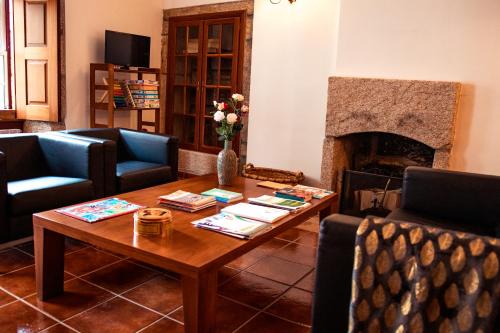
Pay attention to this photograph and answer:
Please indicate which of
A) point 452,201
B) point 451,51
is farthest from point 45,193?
point 451,51

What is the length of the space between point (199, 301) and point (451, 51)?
9.90 ft

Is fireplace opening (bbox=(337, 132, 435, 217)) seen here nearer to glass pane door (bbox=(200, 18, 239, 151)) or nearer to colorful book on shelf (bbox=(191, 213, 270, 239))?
glass pane door (bbox=(200, 18, 239, 151))

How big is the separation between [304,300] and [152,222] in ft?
3.35

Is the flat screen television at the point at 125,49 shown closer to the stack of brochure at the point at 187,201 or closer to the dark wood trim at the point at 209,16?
the dark wood trim at the point at 209,16

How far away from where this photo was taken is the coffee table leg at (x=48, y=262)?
2.27 meters

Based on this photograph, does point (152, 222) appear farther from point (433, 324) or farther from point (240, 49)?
point (240, 49)

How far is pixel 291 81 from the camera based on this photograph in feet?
15.0

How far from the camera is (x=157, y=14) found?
18.3 feet

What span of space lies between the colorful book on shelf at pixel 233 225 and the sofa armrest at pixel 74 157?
136 centimetres

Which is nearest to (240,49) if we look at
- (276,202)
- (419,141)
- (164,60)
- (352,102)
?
(164,60)

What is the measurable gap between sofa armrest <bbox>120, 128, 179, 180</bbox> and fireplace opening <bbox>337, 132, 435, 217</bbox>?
1.60 metres

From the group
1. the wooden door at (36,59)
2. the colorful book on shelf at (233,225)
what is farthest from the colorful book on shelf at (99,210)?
the wooden door at (36,59)

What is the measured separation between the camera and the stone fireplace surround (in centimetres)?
361

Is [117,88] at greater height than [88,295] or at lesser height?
greater
